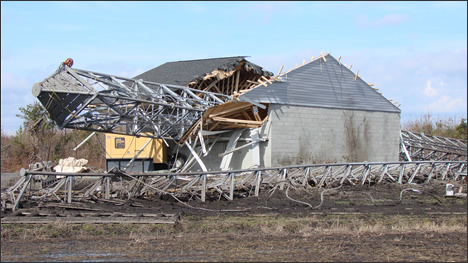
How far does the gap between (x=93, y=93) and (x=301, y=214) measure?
941cm

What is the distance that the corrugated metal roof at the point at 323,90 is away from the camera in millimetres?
23891

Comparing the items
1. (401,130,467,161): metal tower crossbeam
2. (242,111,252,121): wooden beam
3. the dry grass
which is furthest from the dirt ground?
(401,130,467,161): metal tower crossbeam

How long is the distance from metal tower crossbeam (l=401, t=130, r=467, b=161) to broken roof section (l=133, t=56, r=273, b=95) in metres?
11.0

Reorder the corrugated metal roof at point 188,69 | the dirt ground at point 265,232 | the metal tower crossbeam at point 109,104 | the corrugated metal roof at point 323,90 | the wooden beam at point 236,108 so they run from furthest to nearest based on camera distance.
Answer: the corrugated metal roof at point 188,69 < the corrugated metal roof at point 323,90 < the wooden beam at point 236,108 < the metal tower crossbeam at point 109,104 < the dirt ground at point 265,232

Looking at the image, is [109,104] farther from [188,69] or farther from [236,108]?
[188,69]

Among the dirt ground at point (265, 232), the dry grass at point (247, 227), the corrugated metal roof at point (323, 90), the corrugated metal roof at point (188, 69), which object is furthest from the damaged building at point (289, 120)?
the dry grass at point (247, 227)

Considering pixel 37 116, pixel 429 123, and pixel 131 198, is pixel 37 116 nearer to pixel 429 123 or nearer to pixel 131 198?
pixel 131 198

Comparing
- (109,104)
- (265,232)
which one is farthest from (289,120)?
(265,232)

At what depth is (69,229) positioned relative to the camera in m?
11.7

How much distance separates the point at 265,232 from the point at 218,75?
54.1 ft

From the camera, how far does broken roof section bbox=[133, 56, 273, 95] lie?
26.8 metres

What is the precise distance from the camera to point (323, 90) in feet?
84.3

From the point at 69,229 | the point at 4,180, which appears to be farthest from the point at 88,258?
the point at 4,180

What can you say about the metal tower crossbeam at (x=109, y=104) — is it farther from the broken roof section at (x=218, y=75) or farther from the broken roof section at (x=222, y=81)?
the broken roof section at (x=218, y=75)
